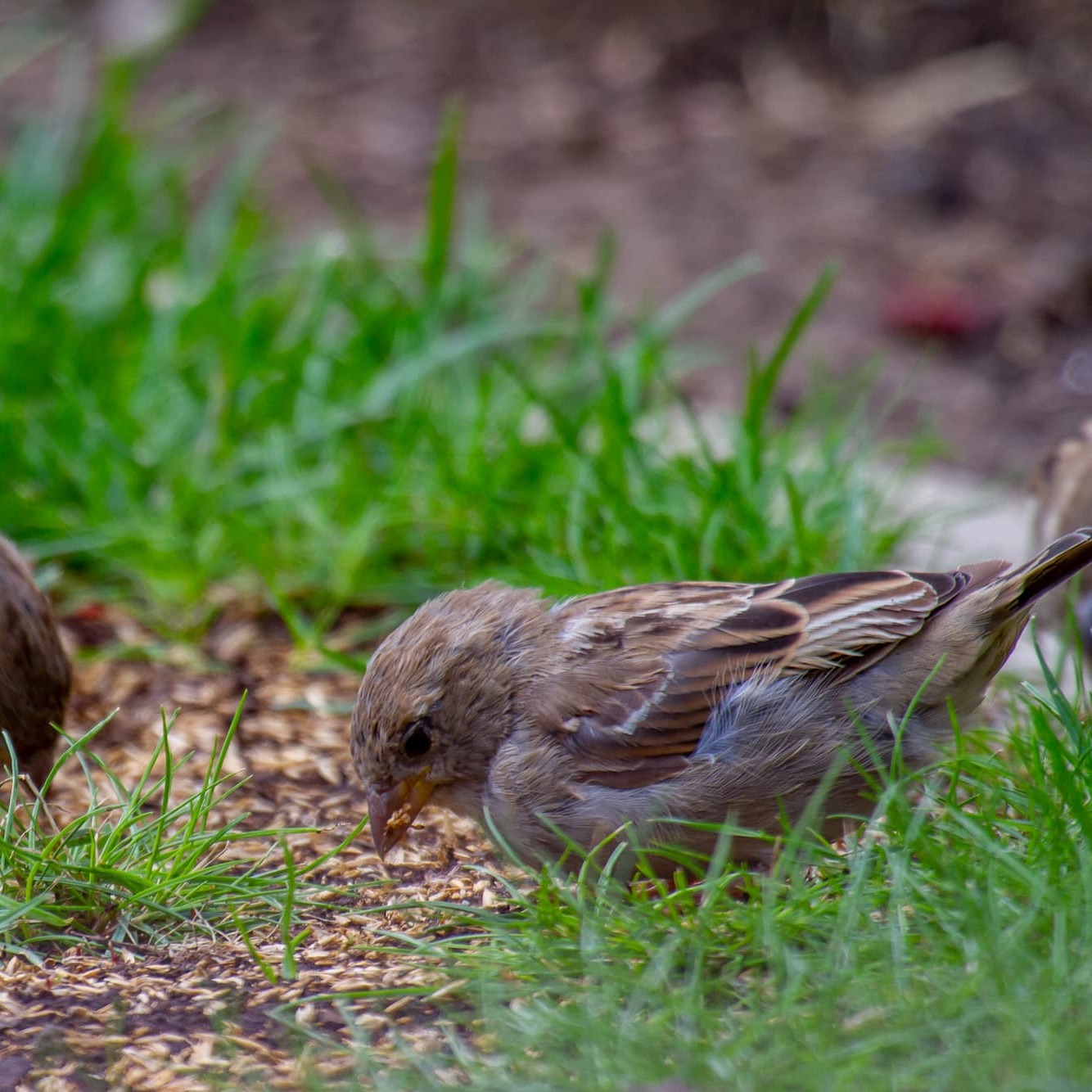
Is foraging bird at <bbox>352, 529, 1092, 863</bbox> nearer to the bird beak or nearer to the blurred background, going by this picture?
the bird beak

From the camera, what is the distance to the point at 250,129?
9336 millimetres

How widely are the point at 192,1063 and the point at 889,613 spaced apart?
180 centimetres

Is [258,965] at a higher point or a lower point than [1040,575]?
lower

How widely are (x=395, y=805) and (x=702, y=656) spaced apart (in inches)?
31.6

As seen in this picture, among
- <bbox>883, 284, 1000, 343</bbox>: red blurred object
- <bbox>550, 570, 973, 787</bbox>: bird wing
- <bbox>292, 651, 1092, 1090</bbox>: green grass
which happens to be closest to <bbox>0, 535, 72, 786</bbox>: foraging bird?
<bbox>292, 651, 1092, 1090</bbox>: green grass

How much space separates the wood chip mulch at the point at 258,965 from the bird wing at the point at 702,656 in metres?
0.45

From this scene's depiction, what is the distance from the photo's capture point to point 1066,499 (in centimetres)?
507

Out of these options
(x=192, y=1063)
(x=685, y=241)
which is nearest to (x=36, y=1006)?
(x=192, y=1063)

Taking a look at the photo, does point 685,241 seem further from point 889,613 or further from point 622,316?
point 889,613

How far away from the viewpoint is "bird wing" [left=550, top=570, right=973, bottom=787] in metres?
3.64

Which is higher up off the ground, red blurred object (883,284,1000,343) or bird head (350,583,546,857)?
red blurred object (883,284,1000,343)

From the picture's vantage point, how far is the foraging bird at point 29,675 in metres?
3.98

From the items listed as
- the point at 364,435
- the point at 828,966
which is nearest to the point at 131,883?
the point at 828,966

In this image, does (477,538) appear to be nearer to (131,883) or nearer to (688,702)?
(688,702)
